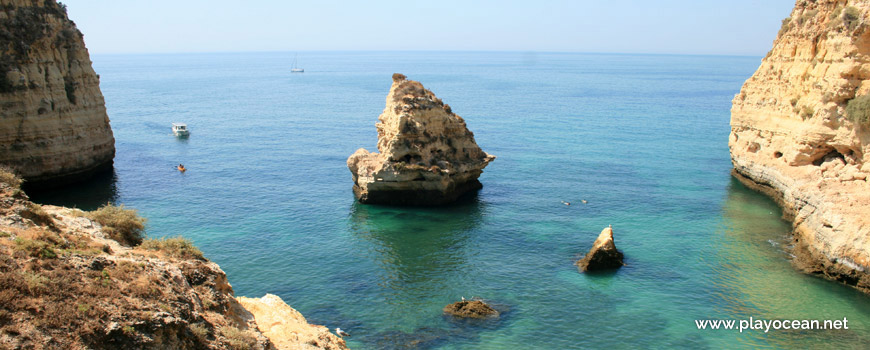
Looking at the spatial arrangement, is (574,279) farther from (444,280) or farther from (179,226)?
(179,226)

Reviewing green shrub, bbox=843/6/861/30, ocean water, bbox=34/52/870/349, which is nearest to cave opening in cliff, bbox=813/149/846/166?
ocean water, bbox=34/52/870/349

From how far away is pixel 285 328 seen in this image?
17.5 meters

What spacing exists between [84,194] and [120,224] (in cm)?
3372

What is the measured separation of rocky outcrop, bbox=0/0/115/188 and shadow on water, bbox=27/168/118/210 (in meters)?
0.77

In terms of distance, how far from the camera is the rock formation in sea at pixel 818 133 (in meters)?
32.0

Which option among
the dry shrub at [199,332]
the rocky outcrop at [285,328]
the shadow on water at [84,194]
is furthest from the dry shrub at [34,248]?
the shadow on water at [84,194]

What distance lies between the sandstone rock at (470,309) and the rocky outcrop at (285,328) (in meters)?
9.70

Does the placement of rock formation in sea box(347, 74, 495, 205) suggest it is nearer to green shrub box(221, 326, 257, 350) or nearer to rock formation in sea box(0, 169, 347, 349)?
rock formation in sea box(0, 169, 347, 349)

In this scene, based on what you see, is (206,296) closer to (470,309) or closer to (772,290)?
(470,309)

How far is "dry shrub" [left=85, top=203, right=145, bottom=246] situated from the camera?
57.9ft

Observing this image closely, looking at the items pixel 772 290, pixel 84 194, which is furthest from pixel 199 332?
pixel 84 194

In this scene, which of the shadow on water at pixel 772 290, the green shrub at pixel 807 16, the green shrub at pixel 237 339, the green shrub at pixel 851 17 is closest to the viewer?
the green shrub at pixel 237 339

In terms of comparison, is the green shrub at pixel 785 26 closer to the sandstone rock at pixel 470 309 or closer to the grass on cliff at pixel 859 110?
the grass on cliff at pixel 859 110

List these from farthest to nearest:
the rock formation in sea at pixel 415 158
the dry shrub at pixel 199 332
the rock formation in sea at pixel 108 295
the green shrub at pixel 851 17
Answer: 1. the rock formation in sea at pixel 415 158
2. the green shrub at pixel 851 17
3. the dry shrub at pixel 199 332
4. the rock formation in sea at pixel 108 295
